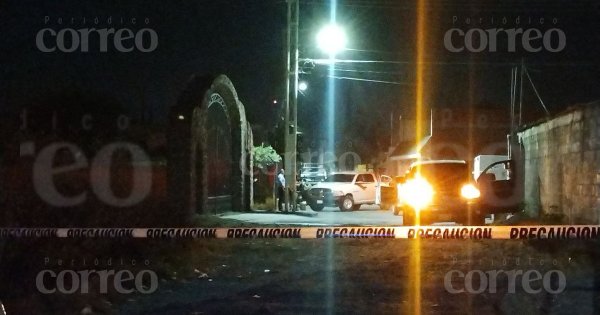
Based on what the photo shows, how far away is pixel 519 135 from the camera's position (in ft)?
71.7

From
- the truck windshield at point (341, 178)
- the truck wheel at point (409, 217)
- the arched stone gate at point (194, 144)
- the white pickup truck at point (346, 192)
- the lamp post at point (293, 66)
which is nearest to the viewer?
the truck wheel at point (409, 217)

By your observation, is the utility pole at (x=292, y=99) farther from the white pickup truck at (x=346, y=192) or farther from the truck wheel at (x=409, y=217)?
the truck wheel at (x=409, y=217)

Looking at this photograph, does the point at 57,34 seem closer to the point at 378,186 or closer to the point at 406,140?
the point at 378,186

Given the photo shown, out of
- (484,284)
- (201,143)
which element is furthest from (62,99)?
(484,284)

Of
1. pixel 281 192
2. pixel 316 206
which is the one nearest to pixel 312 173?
pixel 316 206

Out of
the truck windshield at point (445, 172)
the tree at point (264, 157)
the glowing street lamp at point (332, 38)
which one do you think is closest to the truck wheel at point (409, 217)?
the truck windshield at point (445, 172)

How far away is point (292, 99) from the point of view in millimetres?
25234

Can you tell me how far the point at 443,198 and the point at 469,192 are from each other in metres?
0.62

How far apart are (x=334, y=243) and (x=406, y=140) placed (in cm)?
3924

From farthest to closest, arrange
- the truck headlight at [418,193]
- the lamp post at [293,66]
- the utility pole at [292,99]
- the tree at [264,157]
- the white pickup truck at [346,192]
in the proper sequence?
1. the tree at [264,157]
2. the white pickup truck at [346,192]
3. the utility pole at [292,99]
4. the lamp post at [293,66]
5. the truck headlight at [418,193]

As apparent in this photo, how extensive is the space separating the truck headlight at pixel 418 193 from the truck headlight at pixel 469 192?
2.32ft

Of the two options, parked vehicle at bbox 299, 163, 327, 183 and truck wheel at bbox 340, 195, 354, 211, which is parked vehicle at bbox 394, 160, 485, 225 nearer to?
truck wheel at bbox 340, 195, 354, 211

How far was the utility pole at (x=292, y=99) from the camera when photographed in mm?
24312

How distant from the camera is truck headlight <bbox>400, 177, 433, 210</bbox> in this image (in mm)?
15953
